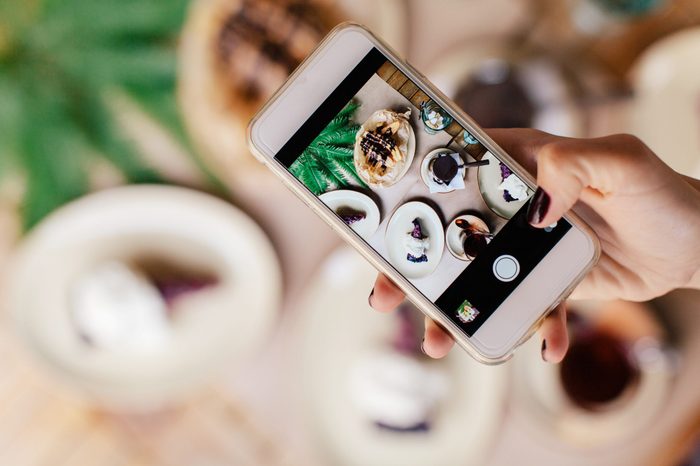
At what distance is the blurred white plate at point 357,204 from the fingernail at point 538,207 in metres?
0.11

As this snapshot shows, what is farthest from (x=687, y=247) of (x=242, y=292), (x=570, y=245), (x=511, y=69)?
(x=242, y=292)

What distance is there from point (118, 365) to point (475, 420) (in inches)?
16.3

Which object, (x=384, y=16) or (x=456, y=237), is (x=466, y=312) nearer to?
(x=456, y=237)

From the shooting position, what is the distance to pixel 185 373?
71 centimetres

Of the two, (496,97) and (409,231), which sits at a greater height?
(496,97)

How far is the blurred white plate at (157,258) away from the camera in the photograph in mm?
701

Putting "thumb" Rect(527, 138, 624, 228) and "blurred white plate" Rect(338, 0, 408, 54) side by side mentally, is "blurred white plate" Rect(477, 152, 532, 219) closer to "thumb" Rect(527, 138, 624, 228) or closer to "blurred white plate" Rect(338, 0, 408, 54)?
"thumb" Rect(527, 138, 624, 228)

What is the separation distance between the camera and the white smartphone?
1.46 feet

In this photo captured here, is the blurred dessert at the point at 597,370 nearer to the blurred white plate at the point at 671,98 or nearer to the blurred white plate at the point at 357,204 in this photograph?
the blurred white plate at the point at 671,98

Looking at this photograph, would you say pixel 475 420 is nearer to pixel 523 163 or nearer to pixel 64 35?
pixel 523 163

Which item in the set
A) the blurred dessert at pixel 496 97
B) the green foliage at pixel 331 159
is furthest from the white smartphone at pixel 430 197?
the blurred dessert at pixel 496 97

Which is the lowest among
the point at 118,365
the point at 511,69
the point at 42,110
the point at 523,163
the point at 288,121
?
the point at 118,365

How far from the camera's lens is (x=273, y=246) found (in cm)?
72

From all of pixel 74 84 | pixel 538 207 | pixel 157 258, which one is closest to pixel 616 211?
pixel 538 207
